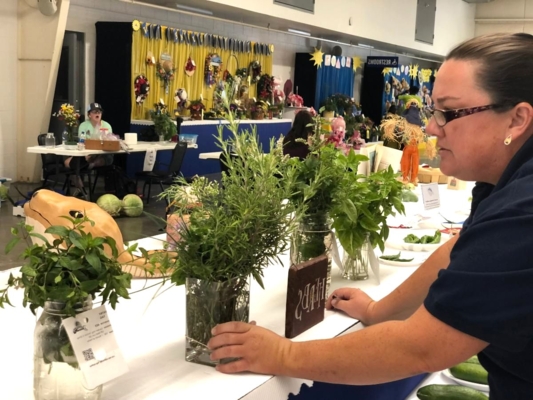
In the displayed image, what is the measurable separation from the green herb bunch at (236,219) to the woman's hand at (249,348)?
0.33 ft

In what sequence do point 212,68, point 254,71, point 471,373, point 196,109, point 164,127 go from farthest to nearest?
point 254,71, point 212,68, point 196,109, point 164,127, point 471,373

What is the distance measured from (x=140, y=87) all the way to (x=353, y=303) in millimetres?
8972

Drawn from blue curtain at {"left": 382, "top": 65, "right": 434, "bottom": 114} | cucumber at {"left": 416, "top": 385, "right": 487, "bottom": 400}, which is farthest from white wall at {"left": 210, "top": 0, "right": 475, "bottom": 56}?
cucumber at {"left": 416, "top": 385, "right": 487, "bottom": 400}

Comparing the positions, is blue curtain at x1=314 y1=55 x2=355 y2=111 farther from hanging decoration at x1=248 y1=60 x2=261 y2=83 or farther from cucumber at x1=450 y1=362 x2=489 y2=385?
cucumber at x1=450 y1=362 x2=489 y2=385

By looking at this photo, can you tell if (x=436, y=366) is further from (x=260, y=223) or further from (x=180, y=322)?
(x=180, y=322)

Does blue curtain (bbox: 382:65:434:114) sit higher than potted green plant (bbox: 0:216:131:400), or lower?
higher

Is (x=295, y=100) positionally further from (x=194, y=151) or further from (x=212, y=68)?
(x=194, y=151)

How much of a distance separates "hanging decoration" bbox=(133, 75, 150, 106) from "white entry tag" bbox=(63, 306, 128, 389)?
30.6ft

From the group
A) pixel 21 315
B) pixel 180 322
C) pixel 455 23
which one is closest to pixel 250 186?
pixel 180 322

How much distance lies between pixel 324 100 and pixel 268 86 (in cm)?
218

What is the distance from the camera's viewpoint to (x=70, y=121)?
28.4 ft

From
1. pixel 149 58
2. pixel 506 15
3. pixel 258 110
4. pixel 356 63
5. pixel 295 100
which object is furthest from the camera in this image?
pixel 506 15

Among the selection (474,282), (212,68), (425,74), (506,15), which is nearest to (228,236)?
(474,282)

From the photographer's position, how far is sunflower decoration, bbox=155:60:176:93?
10.7m
